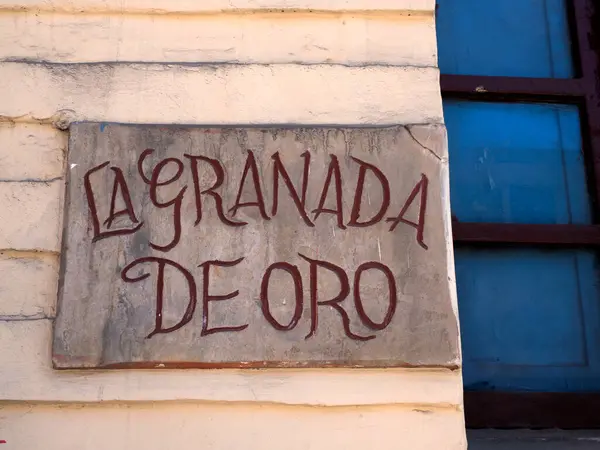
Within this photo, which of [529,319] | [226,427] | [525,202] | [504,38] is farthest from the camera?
[504,38]

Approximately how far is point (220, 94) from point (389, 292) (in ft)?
2.40

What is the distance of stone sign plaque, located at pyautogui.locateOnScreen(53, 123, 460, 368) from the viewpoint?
171 cm

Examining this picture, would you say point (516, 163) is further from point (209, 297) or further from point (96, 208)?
point (96, 208)

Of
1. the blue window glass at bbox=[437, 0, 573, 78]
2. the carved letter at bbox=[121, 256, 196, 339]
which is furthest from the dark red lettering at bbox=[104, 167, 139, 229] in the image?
the blue window glass at bbox=[437, 0, 573, 78]

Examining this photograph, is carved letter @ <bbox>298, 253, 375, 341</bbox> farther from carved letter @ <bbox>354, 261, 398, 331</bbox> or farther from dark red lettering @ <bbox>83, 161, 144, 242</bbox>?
dark red lettering @ <bbox>83, 161, 144, 242</bbox>

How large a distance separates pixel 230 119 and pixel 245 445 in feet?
2.86

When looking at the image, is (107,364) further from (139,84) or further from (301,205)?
(139,84)

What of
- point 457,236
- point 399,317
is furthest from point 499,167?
point 399,317

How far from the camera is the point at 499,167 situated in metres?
2.42

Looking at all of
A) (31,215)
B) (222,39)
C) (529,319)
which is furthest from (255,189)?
(529,319)

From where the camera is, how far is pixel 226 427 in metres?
1.69

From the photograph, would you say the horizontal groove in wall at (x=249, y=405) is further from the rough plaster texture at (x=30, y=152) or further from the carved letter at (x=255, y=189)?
the rough plaster texture at (x=30, y=152)

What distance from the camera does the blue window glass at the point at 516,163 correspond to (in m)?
2.38

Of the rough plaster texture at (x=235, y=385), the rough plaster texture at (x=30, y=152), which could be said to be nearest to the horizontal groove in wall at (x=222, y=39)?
the rough plaster texture at (x=30, y=152)
